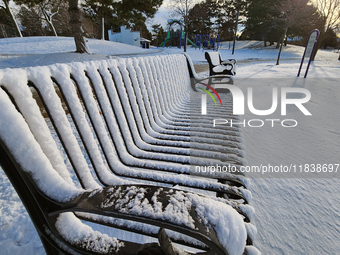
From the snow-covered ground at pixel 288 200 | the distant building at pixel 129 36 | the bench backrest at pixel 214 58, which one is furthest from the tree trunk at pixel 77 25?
the distant building at pixel 129 36

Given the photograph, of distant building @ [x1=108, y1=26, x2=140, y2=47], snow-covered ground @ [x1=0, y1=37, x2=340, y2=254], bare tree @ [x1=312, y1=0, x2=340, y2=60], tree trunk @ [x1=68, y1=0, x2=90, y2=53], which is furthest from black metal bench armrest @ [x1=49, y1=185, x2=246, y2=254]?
distant building @ [x1=108, y1=26, x2=140, y2=47]

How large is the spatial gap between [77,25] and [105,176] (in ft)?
29.6

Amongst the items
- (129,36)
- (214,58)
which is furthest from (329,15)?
(129,36)

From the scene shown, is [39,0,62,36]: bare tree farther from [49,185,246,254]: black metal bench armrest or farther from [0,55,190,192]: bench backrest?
[49,185,246,254]: black metal bench armrest

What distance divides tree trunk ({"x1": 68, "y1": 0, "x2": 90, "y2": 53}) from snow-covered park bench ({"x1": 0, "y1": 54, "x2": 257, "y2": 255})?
8.23 meters

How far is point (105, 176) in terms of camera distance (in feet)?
3.82

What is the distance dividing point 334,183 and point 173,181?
199 centimetres

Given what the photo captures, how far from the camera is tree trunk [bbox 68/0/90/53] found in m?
7.61

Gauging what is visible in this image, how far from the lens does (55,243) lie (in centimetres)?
80

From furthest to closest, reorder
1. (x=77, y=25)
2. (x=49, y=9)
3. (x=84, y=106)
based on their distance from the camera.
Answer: (x=49, y=9), (x=77, y=25), (x=84, y=106)

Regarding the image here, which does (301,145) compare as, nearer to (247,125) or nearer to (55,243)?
(247,125)

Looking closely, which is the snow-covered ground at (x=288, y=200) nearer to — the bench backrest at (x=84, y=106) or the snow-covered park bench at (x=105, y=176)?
the snow-covered park bench at (x=105, y=176)

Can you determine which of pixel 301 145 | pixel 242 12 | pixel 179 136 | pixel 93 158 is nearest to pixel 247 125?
pixel 301 145

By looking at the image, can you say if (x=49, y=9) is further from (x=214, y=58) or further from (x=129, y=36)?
(x=214, y=58)
